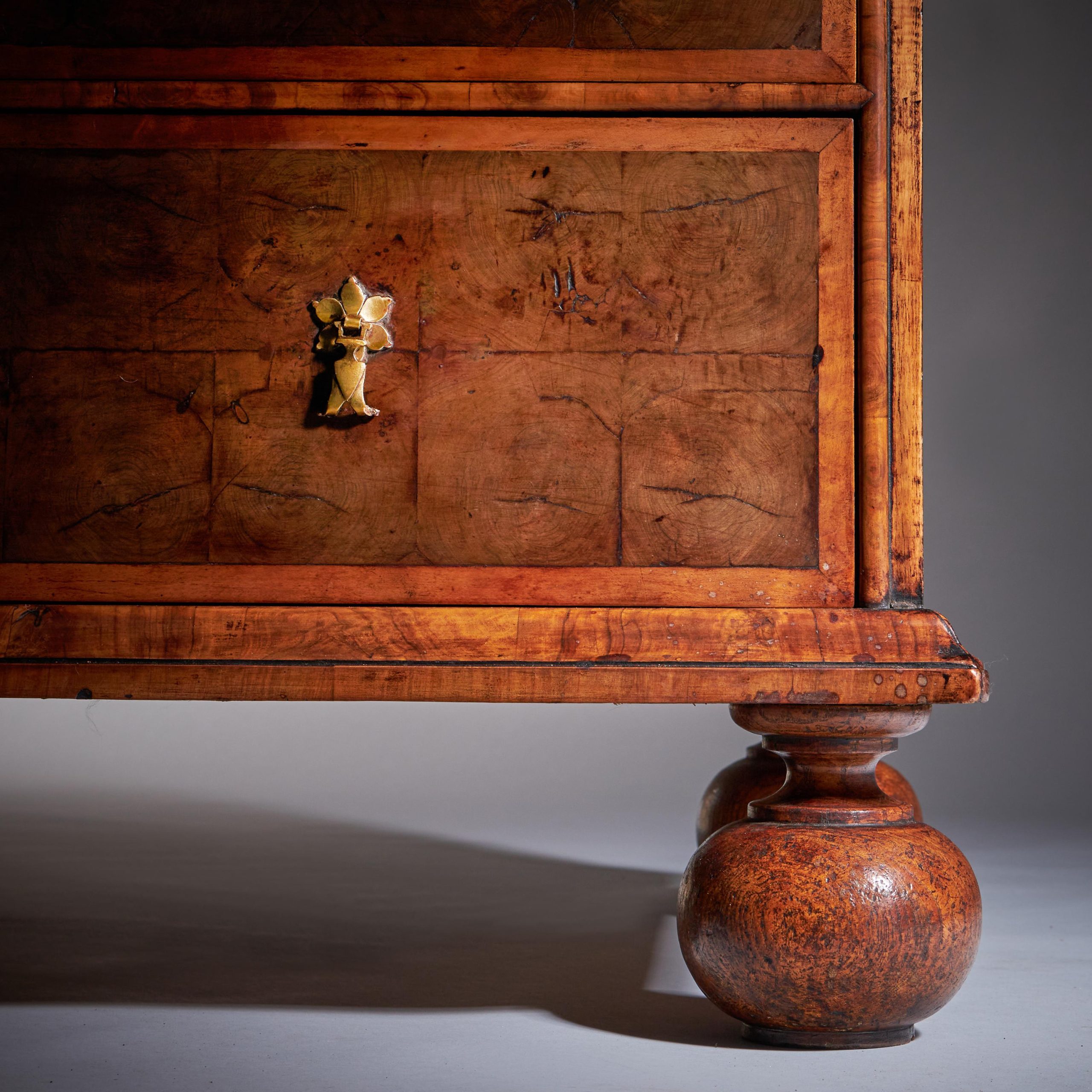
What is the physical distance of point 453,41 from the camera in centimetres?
131

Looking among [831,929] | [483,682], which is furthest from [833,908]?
[483,682]

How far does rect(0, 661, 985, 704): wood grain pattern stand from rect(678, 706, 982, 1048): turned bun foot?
46mm

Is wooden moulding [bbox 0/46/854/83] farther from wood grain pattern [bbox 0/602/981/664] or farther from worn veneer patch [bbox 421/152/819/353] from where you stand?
wood grain pattern [bbox 0/602/981/664]

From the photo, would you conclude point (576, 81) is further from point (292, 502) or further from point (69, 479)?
point (69, 479)

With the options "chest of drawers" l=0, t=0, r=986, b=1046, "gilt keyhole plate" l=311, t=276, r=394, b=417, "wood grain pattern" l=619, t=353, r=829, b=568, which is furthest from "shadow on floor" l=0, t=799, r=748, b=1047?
"gilt keyhole plate" l=311, t=276, r=394, b=417

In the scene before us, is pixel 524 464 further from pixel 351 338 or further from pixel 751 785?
pixel 751 785

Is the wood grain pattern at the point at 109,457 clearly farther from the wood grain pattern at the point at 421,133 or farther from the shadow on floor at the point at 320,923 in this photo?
the shadow on floor at the point at 320,923

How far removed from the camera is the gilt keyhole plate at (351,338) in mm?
1278

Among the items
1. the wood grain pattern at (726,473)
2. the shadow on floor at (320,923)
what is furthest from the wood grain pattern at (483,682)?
the shadow on floor at (320,923)

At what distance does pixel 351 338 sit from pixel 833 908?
651mm

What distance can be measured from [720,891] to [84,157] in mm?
879

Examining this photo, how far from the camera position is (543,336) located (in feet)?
4.25

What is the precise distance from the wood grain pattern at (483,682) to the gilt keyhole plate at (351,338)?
24 centimetres

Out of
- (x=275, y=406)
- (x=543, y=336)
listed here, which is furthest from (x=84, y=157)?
(x=543, y=336)
